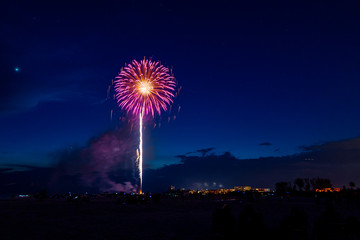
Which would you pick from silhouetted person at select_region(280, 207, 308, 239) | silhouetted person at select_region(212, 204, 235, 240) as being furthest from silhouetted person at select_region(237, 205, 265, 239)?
silhouetted person at select_region(280, 207, 308, 239)

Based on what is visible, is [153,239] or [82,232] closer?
[153,239]

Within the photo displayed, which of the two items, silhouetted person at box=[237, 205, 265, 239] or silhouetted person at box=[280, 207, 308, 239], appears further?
silhouetted person at box=[280, 207, 308, 239]

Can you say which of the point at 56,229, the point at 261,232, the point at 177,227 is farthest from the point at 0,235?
the point at 261,232

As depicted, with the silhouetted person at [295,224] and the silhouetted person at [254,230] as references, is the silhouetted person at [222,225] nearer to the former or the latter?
the silhouetted person at [254,230]

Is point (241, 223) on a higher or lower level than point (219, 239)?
higher

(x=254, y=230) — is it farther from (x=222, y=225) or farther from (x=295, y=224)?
(x=295, y=224)

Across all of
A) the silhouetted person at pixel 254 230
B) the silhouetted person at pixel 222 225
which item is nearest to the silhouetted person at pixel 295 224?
the silhouetted person at pixel 222 225

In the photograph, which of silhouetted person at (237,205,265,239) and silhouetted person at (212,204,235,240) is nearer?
silhouetted person at (237,205,265,239)

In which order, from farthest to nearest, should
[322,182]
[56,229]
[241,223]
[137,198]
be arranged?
[322,182]
[137,198]
[56,229]
[241,223]

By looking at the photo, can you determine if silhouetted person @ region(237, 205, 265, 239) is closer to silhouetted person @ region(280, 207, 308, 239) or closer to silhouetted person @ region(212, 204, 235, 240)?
silhouetted person @ region(212, 204, 235, 240)

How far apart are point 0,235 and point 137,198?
26.7 meters

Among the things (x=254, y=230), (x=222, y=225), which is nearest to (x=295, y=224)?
(x=222, y=225)

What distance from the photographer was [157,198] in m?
38.8

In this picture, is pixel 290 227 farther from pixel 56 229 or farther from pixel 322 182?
pixel 322 182
